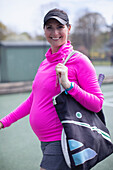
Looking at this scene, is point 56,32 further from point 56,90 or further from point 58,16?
point 56,90

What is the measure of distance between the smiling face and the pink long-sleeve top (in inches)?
1.6

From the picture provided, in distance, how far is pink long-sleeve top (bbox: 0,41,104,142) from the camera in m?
1.36

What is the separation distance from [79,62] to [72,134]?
0.40 meters

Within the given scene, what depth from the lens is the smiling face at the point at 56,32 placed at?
1496 millimetres

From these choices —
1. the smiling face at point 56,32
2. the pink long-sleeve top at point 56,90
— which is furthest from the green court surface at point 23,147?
the smiling face at point 56,32

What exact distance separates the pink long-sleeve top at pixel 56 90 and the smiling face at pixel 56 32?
4 cm

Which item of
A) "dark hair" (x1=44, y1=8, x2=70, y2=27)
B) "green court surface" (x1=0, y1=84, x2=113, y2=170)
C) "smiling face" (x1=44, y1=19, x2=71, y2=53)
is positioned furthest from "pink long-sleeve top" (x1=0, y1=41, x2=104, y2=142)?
"green court surface" (x1=0, y1=84, x2=113, y2=170)

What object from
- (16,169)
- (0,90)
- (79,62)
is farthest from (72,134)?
(0,90)

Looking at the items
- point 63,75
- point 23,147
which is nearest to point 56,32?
point 63,75

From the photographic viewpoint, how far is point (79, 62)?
4.56 feet

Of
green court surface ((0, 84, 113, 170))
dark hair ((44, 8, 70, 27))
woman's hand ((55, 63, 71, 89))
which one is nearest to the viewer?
woman's hand ((55, 63, 71, 89))

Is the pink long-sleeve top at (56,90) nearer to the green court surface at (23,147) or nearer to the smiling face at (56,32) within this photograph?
the smiling face at (56,32)

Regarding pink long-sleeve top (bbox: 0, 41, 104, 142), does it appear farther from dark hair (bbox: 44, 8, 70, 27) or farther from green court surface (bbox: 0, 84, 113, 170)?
green court surface (bbox: 0, 84, 113, 170)

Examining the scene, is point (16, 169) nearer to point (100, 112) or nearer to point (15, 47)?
point (100, 112)
